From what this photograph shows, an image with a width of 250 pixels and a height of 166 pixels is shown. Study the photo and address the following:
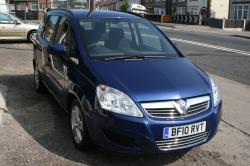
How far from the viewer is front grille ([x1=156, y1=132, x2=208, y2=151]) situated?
163 inches

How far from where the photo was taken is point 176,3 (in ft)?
209

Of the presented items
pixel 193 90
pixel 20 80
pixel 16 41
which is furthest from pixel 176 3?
pixel 193 90

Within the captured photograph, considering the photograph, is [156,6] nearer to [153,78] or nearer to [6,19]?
[6,19]

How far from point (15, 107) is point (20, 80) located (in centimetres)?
233

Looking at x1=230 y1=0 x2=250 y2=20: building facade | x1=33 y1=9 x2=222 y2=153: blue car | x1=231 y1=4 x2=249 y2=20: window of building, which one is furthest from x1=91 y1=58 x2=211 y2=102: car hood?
x1=231 y1=4 x2=249 y2=20: window of building

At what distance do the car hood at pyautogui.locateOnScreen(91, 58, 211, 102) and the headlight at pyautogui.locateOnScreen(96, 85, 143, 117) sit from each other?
2.4 inches

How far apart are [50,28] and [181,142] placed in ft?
11.2

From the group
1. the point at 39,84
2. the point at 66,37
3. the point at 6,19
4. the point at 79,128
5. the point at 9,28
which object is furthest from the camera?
the point at 6,19

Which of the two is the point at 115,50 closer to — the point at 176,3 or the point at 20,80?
the point at 20,80

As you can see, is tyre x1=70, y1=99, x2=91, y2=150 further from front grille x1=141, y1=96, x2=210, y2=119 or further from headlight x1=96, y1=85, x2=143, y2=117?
front grille x1=141, y1=96, x2=210, y2=119

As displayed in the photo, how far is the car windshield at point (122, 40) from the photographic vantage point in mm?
5145

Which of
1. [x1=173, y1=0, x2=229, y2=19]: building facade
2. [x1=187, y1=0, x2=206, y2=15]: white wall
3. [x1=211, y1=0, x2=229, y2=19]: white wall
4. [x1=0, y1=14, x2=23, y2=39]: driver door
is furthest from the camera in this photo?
[x1=187, y1=0, x2=206, y2=15]: white wall

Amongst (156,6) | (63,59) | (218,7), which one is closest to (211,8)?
(218,7)

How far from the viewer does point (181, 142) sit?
13.9 feet
